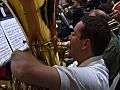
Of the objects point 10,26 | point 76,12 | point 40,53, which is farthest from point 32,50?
point 76,12

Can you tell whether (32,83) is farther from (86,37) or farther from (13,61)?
(86,37)

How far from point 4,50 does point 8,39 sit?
0.37ft

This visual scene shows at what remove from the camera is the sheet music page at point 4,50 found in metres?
1.45

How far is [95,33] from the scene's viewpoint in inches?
50.7

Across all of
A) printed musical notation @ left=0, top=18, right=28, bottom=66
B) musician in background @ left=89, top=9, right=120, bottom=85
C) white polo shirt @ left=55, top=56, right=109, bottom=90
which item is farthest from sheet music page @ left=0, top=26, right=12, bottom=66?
musician in background @ left=89, top=9, right=120, bottom=85

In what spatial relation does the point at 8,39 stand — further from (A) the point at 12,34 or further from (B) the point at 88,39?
(B) the point at 88,39

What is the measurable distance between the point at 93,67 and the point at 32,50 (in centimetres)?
27

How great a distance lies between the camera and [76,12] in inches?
188

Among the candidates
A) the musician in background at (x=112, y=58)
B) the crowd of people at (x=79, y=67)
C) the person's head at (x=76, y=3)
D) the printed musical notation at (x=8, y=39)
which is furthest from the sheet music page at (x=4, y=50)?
the person's head at (x=76, y=3)

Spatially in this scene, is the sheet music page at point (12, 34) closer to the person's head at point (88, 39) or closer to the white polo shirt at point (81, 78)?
the person's head at point (88, 39)

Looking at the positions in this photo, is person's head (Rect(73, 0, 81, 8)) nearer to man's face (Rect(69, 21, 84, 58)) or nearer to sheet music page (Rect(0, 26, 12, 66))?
sheet music page (Rect(0, 26, 12, 66))

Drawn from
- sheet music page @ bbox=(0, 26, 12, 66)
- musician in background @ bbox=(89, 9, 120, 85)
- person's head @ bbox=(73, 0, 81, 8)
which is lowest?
person's head @ bbox=(73, 0, 81, 8)

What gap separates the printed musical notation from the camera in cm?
148

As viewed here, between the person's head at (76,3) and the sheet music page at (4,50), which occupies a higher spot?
the sheet music page at (4,50)
